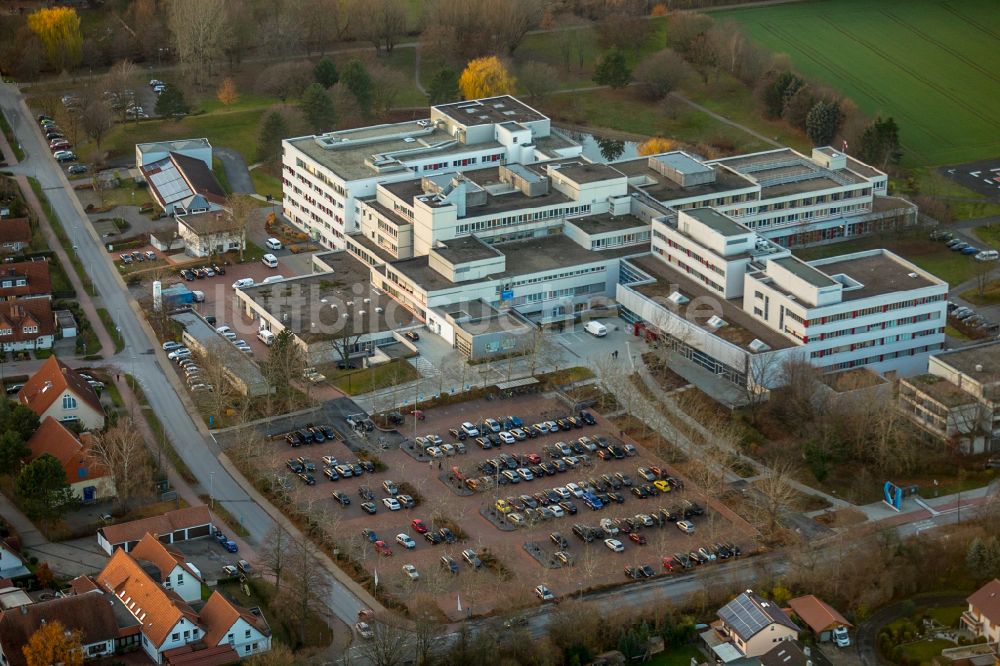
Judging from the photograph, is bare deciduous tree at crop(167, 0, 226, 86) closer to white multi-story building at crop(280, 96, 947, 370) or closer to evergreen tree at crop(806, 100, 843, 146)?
white multi-story building at crop(280, 96, 947, 370)

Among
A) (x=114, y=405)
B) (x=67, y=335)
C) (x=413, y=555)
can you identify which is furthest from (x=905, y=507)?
(x=67, y=335)

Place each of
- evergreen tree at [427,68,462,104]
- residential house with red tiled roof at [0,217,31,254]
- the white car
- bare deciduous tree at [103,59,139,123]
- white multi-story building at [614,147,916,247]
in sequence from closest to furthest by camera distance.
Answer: the white car < white multi-story building at [614,147,916,247] < residential house with red tiled roof at [0,217,31,254] < bare deciduous tree at [103,59,139,123] < evergreen tree at [427,68,462,104]

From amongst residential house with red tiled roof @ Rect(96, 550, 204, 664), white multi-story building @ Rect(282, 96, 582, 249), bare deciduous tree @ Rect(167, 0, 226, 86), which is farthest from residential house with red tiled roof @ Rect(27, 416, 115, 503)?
bare deciduous tree @ Rect(167, 0, 226, 86)

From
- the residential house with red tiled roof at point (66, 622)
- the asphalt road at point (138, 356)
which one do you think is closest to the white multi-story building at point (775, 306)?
the asphalt road at point (138, 356)

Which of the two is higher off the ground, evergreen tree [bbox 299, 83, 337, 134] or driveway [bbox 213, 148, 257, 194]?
evergreen tree [bbox 299, 83, 337, 134]

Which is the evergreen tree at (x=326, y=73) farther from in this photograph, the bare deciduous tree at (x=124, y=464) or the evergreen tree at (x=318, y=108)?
the bare deciduous tree at (x=124, y=464)

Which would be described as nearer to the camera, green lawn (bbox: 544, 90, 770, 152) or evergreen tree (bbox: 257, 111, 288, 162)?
evergreen tree (bbox: 257, 111, 288, 162)

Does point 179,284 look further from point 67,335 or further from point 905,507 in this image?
point 905,507
